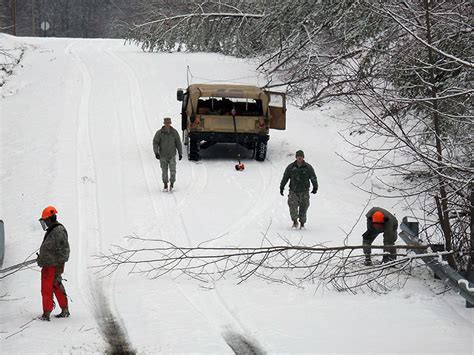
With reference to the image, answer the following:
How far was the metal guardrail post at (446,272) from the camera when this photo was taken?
1051cm

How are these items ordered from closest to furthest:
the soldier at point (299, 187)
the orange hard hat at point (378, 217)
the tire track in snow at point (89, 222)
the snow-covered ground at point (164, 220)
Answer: the snow-covered ground at point (164, 220)
the tire track in snow at point (89, 222)
the orange hard hat at point (378, 217)
the soldier at point (299, 187)

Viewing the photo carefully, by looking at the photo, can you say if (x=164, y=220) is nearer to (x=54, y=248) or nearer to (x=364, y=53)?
(x=54, y=248)

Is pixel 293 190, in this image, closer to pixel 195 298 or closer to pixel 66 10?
pixel 195 298

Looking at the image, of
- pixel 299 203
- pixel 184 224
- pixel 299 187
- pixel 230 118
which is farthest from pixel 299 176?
pixel 230 118

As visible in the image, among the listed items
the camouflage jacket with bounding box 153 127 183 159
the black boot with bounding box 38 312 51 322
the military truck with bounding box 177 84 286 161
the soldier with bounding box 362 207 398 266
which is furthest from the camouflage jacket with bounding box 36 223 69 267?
the military truck with bounding box 177 84 286 161

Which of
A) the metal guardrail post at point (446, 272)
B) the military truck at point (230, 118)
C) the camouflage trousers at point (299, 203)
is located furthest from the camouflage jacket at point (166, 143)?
the metal guardrail post at point (446, 272)

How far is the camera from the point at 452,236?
1192 cm

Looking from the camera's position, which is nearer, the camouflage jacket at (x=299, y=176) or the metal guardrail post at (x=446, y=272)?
the metal guardrail post at (x=446, y=272)

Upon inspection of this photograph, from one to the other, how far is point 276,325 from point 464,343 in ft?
7.81

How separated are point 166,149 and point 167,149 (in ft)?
0.07

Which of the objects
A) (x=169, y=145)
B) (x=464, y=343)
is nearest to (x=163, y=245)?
(x=169, y=145)

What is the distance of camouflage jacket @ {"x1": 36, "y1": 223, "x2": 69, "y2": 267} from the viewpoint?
35.5 ft

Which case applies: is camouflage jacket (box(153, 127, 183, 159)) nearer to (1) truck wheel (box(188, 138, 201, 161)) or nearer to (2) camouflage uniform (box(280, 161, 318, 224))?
(1) truck wheel (box(188, 138, 201, 161))

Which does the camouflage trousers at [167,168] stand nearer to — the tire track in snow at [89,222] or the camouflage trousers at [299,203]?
the tire track in snow at [89,222]
